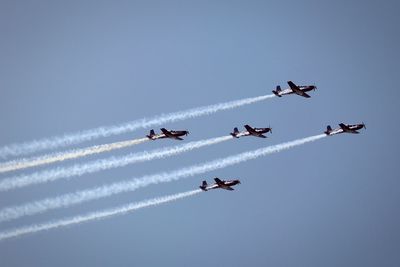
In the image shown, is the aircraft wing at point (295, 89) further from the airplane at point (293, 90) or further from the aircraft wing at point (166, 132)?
the aircraft wing at point (166, 132)

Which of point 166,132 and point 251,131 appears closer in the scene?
point 166,132

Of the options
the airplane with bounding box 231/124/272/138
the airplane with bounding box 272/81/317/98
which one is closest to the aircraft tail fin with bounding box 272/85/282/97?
the airplane with bounding box 272/81/317/98

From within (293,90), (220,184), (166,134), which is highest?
(293,90)

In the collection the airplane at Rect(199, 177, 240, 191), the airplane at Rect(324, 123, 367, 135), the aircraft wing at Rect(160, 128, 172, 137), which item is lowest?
the airplane at Rect(199, 177, 240, 191)

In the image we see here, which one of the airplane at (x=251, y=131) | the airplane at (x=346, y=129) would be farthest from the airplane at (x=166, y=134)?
the airplane at (x=346, y=129)

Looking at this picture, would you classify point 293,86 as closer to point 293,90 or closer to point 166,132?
point 293,90

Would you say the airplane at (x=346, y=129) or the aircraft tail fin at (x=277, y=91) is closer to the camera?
the aircraft tail fin at (x=277, y=91)

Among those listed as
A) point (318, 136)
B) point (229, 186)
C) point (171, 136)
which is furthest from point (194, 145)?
point (318, 136)

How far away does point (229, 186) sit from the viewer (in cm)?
10144

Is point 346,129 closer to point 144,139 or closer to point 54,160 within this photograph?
point 144,139

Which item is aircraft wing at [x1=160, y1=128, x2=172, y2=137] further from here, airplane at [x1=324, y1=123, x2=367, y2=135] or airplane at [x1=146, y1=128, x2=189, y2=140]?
airplane at [x1=324, y1=123, x2=367, y2=135]

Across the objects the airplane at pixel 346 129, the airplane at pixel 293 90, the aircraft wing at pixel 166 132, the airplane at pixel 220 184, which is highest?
the airplane at pixel 293 90

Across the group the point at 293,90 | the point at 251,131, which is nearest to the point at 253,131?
the point at 251,131

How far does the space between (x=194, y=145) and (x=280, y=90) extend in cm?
1269
